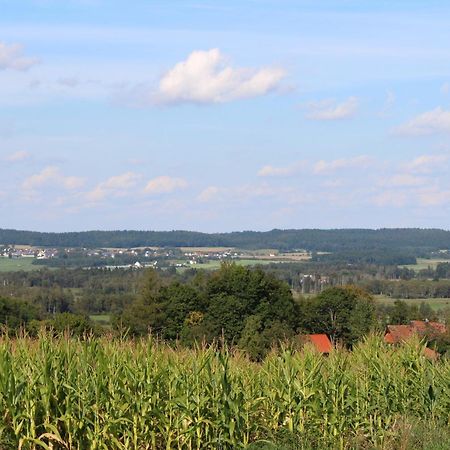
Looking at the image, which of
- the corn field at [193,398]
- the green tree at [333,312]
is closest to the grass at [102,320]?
the green tree at [333,312]

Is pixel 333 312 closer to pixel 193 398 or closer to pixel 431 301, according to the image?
pixel 193 398

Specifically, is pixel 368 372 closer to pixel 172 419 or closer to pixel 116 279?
pixel 172 419

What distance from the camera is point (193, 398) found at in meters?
15.2

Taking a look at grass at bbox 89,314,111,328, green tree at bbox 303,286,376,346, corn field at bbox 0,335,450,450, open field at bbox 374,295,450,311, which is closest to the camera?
corn field at bbox 0,335,450,450

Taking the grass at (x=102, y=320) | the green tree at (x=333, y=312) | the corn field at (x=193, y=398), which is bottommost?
the grass at (x=102, y=320)

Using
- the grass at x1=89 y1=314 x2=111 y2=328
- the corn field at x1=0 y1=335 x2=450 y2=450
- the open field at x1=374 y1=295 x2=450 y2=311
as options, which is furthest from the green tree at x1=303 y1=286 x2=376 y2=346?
the corn field at x1=0 y1=335 x2=450 y2=450

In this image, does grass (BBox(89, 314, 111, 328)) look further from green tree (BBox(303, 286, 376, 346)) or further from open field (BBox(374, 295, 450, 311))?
open field (BBox(374, 295, 450, 311))

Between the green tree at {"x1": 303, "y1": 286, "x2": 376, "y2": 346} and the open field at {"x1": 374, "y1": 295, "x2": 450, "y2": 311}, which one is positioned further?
the open field at {"x1": 374, "y1": 295, "x2": 450, "y2": 311}

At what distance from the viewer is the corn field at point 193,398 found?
13953 mm

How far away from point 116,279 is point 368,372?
16862 centimetres

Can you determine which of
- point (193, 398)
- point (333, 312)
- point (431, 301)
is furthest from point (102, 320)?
point (193, 398)

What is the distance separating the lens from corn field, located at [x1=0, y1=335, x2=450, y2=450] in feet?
45.8

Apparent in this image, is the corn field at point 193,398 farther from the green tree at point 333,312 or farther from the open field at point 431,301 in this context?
the open field at point 431,301

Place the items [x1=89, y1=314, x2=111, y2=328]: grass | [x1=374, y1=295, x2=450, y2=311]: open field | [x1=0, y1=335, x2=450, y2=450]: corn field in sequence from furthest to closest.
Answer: [x1=374, y1=295, x2=450, y2=311]: open field → [x1=89, y1=314, x2=111, y2=328]: grass → [x1=0, y1=335, x2=450, y2=450]: corn field
